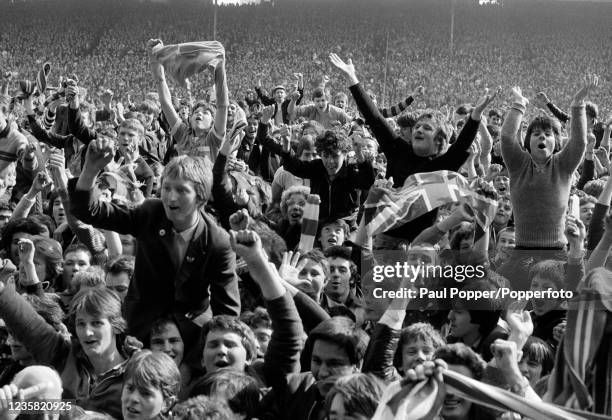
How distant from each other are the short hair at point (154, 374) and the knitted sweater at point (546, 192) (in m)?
2.60

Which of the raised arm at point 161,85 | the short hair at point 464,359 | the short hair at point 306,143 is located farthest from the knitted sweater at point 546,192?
the raised arm at point 161,85

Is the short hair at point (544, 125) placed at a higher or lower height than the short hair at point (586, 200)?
higher

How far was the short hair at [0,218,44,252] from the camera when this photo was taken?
6.76 meters

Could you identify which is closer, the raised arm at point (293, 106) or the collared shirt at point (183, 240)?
the collared shirt at point (183, 240)

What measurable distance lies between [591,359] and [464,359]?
34.7 inches

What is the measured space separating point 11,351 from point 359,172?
2995mm

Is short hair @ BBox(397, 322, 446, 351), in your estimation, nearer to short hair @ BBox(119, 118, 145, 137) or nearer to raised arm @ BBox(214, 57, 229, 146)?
raised arm @ BBox(214, 57, 229, 146)

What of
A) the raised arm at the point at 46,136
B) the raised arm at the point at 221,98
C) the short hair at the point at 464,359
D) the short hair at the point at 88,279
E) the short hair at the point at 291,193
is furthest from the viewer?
the raised arm at the point at 46,136

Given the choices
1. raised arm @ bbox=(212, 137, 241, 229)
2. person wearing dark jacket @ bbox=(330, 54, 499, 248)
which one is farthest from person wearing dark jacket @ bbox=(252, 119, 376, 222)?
raised arm @ bbox=(212, 137, 241, 229)

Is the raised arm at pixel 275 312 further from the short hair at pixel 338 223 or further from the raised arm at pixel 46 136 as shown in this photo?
the raised arm at pixel 46 136

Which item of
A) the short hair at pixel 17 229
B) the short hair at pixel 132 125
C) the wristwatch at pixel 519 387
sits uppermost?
the short hair at pixel 132 125

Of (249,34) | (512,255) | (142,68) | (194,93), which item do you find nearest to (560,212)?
(512,255)

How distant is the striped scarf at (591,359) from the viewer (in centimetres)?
307

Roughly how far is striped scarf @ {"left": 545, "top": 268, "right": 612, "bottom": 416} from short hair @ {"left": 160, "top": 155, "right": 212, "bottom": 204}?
2.00 metres
